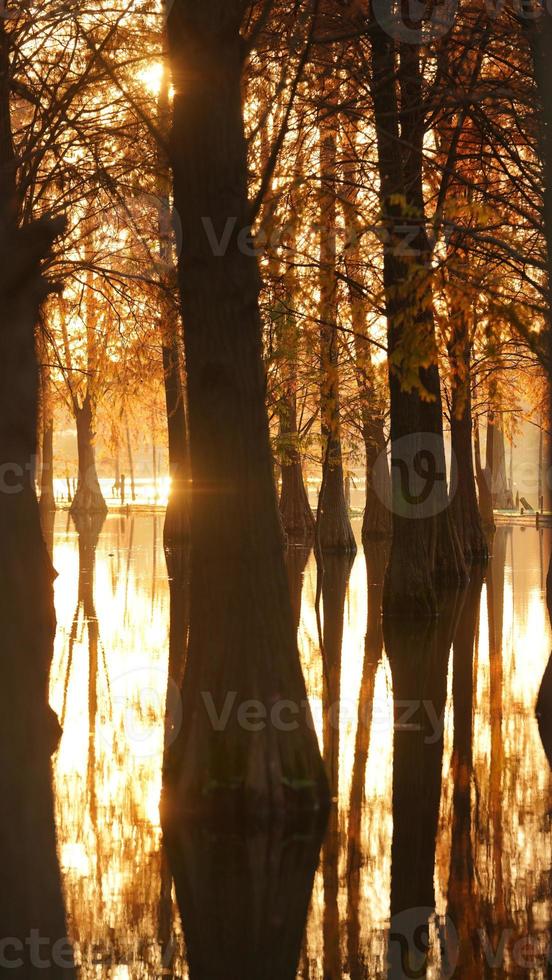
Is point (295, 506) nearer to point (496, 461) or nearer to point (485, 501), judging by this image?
point (485, 501)

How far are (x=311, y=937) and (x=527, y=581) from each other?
2321 centimetres

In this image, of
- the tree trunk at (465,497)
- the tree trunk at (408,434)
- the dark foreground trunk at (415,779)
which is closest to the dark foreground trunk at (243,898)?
the dark foreground trunk at (415,779)

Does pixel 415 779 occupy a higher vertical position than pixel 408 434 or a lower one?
lower

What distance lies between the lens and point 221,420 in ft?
30.9

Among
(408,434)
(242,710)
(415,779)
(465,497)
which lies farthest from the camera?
(465,497)

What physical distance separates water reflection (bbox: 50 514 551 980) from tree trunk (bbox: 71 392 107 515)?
141 ft

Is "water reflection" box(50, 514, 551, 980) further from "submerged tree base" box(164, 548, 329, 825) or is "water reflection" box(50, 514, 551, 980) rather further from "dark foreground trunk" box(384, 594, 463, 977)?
"submerged tree base" box(164, 548, 329, 825)

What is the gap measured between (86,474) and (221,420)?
177 ft

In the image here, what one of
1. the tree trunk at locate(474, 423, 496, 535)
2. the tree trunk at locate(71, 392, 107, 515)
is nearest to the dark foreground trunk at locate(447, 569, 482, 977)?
the tree trunk at locate(474, 423, 496, 535)

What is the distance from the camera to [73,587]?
84.5 feet

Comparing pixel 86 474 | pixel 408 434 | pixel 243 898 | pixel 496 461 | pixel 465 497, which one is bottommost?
pixel 243 898

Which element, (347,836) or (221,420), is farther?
(221,420)

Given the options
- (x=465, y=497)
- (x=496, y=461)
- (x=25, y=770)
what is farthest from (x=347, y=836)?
(x=496, y=461)

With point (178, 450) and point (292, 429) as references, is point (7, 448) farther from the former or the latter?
point (178, 450)
